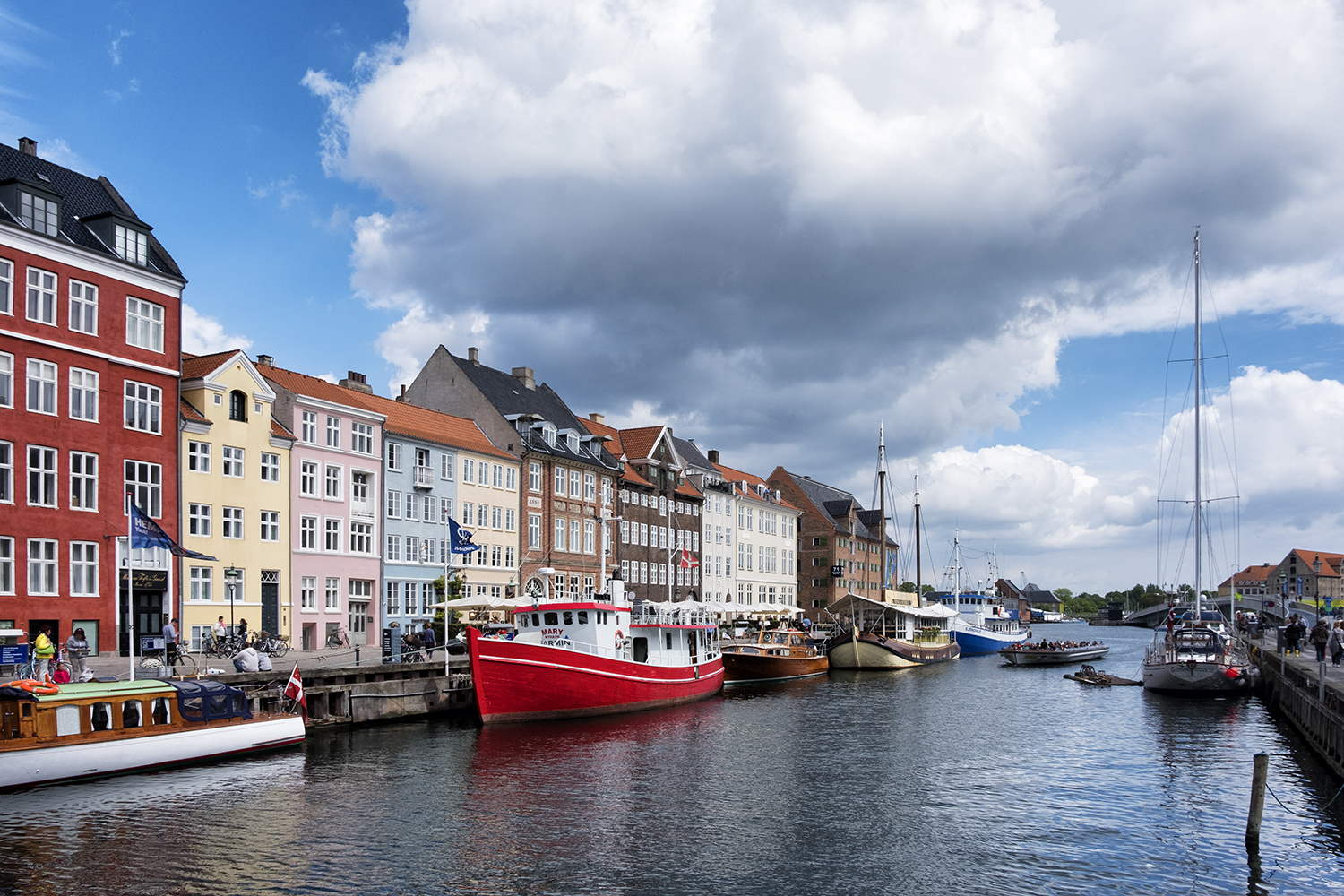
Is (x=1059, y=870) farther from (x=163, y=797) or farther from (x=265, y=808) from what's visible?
(x=163, y=797)

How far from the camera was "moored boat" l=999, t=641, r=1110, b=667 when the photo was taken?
8150cm

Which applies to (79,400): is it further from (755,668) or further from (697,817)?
(755,668)

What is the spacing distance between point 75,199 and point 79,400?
30.8 feet

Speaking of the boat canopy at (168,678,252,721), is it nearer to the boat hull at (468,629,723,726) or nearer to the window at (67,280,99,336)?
the boat hull at (468,629,723,726)

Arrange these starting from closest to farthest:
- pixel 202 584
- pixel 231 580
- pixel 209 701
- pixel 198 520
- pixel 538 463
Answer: pixel 209 701
pixel 202 584
pixel 198 520
pixel 231 580
pixel 538 463

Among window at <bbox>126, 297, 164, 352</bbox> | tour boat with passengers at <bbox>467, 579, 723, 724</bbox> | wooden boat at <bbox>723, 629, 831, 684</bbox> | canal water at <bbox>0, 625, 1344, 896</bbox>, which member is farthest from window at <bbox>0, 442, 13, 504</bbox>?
wooden boat at <bbox>723, 629, 831, 684</bbox>

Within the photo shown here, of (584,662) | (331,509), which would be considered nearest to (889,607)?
(331,509)

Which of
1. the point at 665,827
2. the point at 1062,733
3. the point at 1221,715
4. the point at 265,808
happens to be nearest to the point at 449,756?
the point at 265,808

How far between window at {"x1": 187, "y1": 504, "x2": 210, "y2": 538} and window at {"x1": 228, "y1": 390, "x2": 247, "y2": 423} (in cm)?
460

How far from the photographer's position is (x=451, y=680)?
44438 mm

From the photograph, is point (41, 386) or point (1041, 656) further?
point (1041, 656)

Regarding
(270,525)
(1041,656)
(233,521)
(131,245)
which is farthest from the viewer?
(1041,656)

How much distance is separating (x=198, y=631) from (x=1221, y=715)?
4394cm

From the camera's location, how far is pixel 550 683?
41250mm
